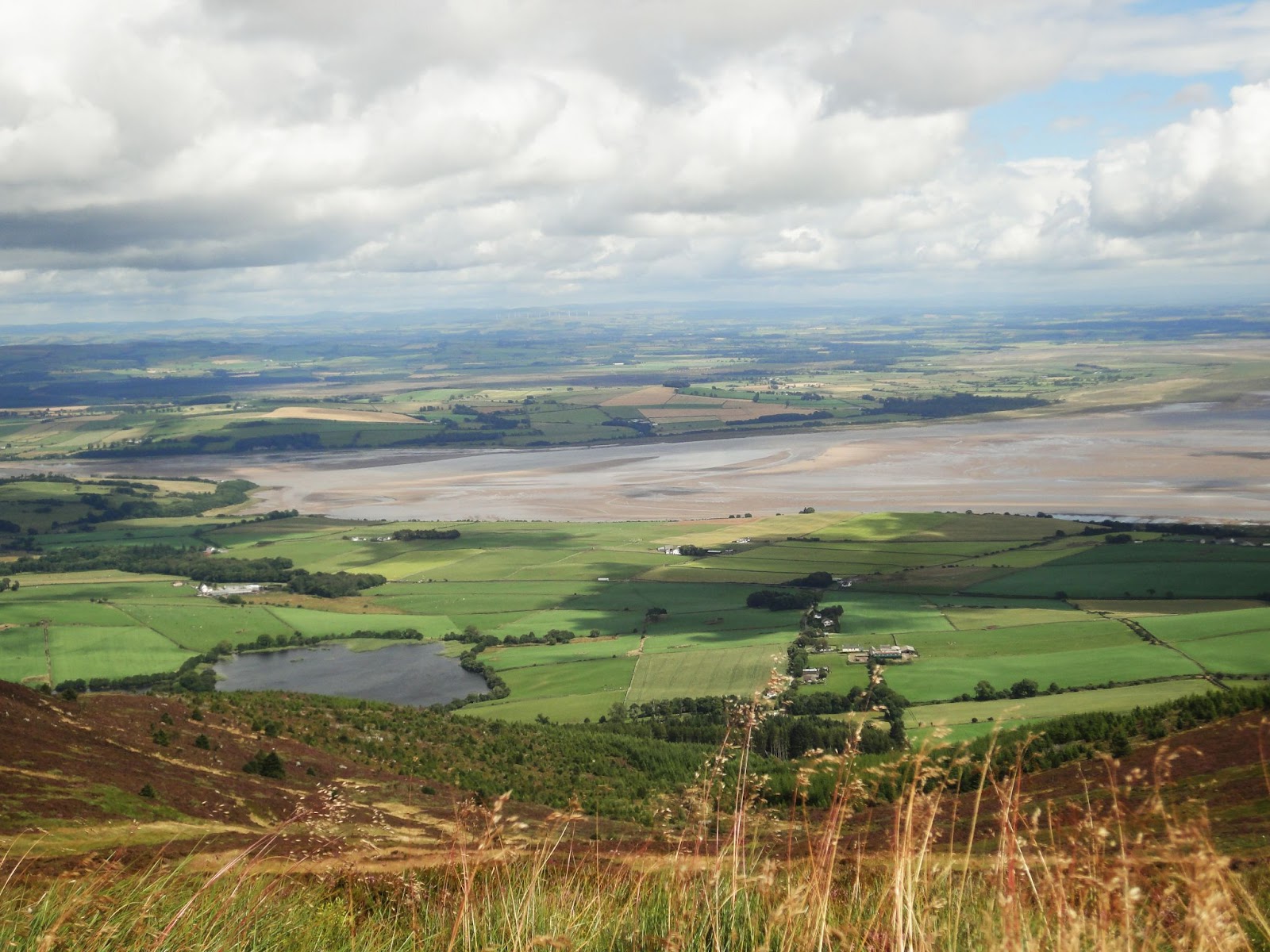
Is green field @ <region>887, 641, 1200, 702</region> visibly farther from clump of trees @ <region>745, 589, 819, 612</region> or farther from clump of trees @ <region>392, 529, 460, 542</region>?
clump of trees @ <region>392, 529, 460, 542</region>

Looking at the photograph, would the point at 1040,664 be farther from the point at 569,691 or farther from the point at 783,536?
the point at 783,536

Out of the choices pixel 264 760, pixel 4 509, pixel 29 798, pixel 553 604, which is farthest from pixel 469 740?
pixel 4 509

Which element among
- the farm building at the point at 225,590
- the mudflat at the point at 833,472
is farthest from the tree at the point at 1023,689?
the farm building at the point at 225,590

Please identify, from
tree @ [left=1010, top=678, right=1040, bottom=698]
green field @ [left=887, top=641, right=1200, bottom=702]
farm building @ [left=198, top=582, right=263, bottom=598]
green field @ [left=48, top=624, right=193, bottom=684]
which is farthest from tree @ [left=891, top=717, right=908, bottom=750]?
farm building @ [left=198, top=582, right=263, bottom=598]

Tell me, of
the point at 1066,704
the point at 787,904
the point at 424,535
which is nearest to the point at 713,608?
the point at 1066,704

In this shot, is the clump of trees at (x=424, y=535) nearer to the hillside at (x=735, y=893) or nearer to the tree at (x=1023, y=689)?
the tree at (x=1023, y=689)

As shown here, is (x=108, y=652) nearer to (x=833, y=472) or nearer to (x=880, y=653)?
(x=880, y=653)
